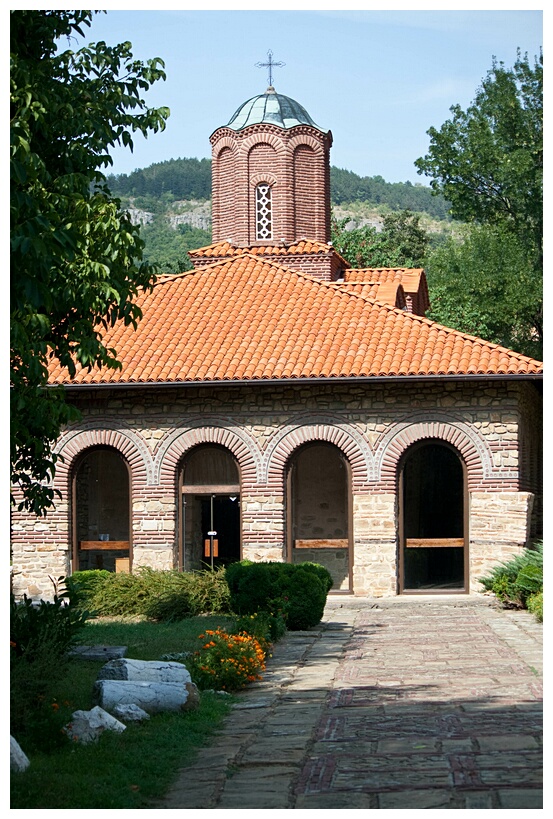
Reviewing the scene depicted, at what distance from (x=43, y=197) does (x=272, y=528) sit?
12.3 metres

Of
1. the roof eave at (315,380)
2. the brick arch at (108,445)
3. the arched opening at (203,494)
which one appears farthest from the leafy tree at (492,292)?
the brick arch at (108,445)

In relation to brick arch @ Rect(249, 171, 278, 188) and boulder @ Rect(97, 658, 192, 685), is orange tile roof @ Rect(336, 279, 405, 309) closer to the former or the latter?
brick arch @ Rect(249, 171, 278, 188)

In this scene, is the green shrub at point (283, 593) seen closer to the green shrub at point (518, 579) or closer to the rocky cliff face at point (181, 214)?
the green shrub at point (518, 579)

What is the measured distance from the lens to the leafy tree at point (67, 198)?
9.63 meters

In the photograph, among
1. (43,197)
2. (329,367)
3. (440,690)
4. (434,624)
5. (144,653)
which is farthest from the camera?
(329,367)

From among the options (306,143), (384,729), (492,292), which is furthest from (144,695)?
(492,292)

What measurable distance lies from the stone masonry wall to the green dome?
8.58 metres

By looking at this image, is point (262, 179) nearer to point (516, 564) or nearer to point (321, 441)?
point (321, 441)

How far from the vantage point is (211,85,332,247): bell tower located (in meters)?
26.8

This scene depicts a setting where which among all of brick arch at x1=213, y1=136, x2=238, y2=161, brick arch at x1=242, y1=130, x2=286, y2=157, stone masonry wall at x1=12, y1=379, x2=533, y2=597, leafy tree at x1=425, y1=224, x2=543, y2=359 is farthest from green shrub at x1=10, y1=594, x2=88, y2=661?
leafy tree at x1=425, y1=224, x2=543, y2=359

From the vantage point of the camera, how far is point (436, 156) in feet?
118

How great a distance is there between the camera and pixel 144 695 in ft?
32.3

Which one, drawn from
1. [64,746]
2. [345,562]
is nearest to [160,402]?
[345,562]
